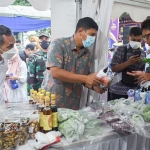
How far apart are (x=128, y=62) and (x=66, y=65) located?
0.86m

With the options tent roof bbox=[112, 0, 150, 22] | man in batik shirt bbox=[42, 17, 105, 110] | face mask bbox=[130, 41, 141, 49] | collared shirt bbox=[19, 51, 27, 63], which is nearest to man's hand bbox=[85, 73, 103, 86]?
man in batik shirt bbox=[42, 17, 105, 110]

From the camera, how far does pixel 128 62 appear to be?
2260mm

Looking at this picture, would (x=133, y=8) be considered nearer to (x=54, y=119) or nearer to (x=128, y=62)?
(x=128, y=62)

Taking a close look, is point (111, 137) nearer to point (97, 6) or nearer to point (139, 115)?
point (139, 115)

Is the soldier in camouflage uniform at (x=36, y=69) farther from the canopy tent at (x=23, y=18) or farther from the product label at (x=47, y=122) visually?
the product label at (x=47, y=122)

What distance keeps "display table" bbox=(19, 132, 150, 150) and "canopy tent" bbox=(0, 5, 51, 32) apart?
15.6 ft

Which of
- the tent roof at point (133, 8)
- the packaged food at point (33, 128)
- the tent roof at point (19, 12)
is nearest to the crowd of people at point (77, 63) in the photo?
the tent roof at point (133, 8)

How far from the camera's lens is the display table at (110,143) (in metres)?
1.12

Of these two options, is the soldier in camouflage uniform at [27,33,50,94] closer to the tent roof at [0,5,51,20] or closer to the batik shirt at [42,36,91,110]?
the batik shirt at [42,36,91,110]

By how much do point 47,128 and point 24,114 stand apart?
195 mm

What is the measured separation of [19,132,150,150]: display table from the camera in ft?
3.67

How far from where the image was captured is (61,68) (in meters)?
1.66

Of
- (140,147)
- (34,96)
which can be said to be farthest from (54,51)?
(140,147)

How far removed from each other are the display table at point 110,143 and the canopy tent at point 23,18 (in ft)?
15.6
